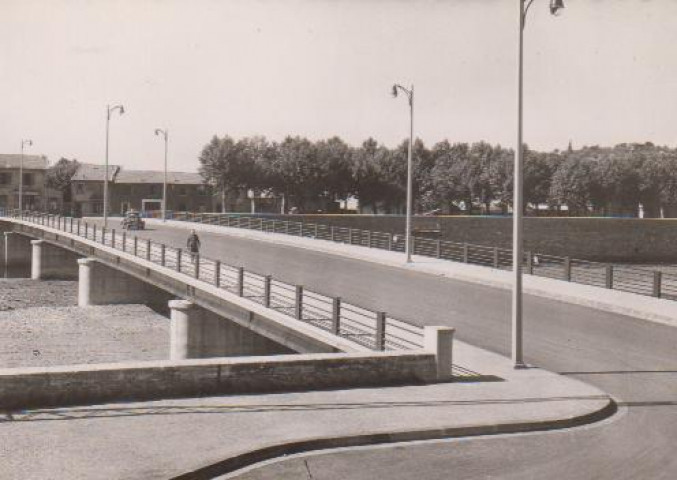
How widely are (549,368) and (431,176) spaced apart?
314 ft

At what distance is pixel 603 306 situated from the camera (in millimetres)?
24344

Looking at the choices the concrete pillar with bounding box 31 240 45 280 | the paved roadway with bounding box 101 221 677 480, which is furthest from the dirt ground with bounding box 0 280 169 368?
the concrete pillar with bounding box 31 240 45 280

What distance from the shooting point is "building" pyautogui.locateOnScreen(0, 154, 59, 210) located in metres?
117

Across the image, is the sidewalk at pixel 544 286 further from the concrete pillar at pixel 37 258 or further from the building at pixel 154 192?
the building at pixel 154 192

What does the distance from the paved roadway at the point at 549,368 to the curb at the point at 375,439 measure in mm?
217

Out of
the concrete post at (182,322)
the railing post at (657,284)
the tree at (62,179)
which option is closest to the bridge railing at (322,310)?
the concrete post at (182,322)

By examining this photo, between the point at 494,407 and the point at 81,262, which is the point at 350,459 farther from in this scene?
the point at 81,262

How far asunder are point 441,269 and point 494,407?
69.3ft

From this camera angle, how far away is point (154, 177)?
11988 cm

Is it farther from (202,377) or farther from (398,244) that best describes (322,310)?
(398,244)

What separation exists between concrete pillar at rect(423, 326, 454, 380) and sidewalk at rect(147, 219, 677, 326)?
389 inches

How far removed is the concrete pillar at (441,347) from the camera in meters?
14.7

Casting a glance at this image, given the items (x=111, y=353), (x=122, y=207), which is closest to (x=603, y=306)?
(x=111, y=353)

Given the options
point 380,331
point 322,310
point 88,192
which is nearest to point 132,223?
point 322,310
